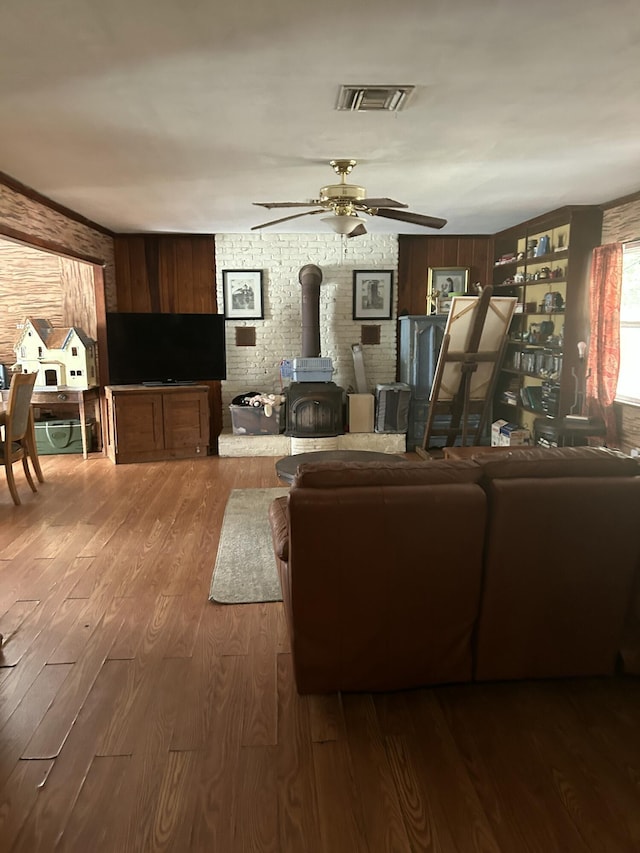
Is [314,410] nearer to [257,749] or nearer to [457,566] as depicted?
[457,566]

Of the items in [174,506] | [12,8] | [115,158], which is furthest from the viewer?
[174,506]

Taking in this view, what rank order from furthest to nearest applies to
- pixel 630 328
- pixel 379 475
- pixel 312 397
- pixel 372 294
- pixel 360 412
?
pixel 372 294 < pixel 360 412 < pixel 312 397 < pixel 630 328 < pixel 379 475

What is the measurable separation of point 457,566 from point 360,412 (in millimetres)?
4400

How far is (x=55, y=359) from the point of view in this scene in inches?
242

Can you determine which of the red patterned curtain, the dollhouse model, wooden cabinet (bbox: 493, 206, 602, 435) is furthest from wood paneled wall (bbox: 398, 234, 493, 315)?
the dollhouse model

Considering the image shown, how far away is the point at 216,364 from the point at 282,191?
8.33 feet

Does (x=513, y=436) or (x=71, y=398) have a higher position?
(x=71, y=398)

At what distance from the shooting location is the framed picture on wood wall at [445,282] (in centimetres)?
690

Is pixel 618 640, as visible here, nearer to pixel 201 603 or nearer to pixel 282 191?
pixel 201 603

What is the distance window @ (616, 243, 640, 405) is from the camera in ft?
15.2

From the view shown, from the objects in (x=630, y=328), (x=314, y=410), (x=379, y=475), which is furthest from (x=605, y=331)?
(x=379, y=475)

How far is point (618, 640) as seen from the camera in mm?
2395

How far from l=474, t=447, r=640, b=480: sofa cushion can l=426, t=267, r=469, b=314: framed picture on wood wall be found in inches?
190

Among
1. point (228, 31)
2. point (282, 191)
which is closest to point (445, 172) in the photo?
point (282, 191)
